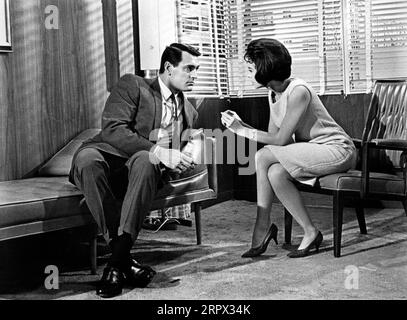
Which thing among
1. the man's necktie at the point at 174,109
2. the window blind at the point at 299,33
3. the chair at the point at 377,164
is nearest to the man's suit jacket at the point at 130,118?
the man's necktie at the point at 174,109

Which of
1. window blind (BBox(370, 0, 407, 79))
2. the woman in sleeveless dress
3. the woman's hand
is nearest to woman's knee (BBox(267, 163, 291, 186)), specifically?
the woman in sleeveless dress

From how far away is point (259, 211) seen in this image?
Result: 11.3 feet

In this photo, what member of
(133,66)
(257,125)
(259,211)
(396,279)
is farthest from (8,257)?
(257,125)

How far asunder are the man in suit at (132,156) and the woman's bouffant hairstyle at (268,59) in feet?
1.11

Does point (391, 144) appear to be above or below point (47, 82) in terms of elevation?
below

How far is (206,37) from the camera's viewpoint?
512cm

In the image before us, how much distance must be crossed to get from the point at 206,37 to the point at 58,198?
257 cm

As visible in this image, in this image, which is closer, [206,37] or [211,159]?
[211,159]

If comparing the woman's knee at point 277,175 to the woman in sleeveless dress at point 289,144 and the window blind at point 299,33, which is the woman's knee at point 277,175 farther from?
the window blind at point 299,33

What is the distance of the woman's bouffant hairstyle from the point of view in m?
3.40

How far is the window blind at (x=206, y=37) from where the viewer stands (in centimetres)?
487

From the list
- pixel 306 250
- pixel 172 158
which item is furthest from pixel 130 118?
pixel 306 250

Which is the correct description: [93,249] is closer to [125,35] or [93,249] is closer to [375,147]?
[375,147]

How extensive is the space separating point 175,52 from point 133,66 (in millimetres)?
1102
